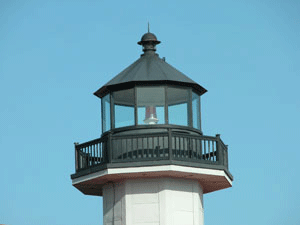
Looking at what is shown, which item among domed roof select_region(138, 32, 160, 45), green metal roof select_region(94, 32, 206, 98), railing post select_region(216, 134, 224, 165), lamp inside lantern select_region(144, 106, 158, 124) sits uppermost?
domed roof select_region(138, 32, 160, 45)

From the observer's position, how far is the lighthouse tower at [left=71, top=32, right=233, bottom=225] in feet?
124

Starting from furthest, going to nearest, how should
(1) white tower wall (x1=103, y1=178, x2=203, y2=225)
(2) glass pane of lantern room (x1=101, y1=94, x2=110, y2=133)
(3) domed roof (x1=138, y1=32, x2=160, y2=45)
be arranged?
(3) domed roof (x1=138, y1=32, x2=160, y2=45) < (2) glass pane of lantern room (x1=101, y1=94, x2=110, y2=133) < (1) white tower wall (x1=103, y1=178, x2=203, y2=225)

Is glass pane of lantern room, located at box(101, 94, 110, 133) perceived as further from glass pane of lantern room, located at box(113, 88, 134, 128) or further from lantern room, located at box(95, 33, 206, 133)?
glass pane of lantern room, located at box(113, 88, 134, 128)

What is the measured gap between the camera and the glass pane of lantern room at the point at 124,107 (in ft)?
126

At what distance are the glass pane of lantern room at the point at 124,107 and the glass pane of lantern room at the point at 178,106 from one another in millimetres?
1224

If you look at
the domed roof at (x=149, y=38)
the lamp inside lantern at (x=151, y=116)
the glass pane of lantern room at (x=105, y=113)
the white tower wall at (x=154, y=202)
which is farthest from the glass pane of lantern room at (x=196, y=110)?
the glass pane of lantern room at (x=105, y=113)

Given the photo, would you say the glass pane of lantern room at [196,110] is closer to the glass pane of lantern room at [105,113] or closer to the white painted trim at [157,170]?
the white painted trim at [157,170]

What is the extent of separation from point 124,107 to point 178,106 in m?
1.75

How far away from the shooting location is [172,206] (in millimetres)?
38438

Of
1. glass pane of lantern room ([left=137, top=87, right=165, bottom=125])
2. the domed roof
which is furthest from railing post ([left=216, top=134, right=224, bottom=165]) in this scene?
the domed roof

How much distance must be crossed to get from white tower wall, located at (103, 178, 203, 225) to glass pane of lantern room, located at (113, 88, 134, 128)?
1.91 m

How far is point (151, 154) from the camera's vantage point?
37.7 m

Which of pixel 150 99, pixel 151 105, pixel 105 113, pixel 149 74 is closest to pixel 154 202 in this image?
pixel 151 105

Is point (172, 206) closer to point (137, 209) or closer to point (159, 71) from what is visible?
point (137, 209)
